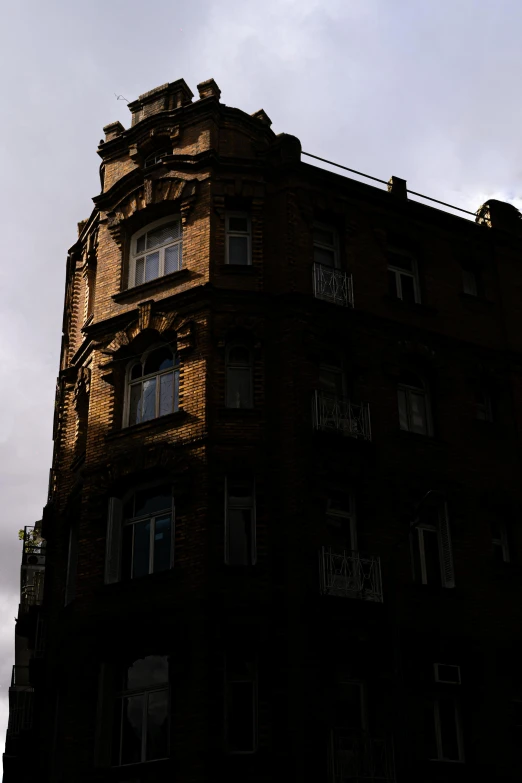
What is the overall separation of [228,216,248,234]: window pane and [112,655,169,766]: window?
10757mm

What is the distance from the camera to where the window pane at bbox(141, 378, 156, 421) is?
24.9 metres

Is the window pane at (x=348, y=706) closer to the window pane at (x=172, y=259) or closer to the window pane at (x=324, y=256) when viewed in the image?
the window pane at (x=324, y=256)

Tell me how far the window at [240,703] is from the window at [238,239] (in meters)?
9.73

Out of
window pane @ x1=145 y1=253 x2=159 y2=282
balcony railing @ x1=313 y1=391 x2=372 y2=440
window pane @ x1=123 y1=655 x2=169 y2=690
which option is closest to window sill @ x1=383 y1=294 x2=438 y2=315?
balcony railing @ x1=313 y1=391 x2=372 y2=440

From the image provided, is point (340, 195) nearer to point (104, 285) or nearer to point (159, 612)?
point (104, 285)

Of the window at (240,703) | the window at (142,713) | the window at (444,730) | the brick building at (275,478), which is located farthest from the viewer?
the window at (444,730)

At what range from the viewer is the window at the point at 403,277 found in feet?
90.1

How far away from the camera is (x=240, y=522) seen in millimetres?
22797

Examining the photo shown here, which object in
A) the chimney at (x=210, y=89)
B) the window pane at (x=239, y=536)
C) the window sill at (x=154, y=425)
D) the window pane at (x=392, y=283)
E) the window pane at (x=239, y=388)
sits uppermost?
the chimney at (x=210, y=89)

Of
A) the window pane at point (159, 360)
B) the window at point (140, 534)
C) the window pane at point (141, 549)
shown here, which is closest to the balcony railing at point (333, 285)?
the window pane at point (159, 360)

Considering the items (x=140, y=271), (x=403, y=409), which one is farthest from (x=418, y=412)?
(x=140, y=271)

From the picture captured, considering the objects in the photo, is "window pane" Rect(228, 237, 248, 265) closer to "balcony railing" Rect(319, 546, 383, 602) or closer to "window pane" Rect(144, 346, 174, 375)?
"window pane" Rect(144, 346, 174, 375)

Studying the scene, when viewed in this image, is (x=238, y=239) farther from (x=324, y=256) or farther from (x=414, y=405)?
(x=414, y=405)

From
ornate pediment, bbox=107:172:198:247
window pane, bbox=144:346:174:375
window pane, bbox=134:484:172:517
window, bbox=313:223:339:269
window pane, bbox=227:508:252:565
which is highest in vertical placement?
ornate pediment, bbox=107:172:198:247
